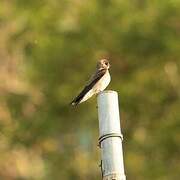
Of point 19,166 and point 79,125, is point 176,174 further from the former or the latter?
point 19,166

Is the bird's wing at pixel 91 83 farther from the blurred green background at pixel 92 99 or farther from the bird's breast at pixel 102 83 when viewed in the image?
the blurred green background at pixel 92 99

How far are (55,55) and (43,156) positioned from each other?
239 centimetres

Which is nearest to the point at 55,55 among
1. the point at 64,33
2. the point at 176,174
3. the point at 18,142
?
the point at 64,33

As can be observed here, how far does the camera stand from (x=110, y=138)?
6.20 metres

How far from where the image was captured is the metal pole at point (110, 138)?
240 inches

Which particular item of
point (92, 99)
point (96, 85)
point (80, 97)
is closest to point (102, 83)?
point (96, 85)

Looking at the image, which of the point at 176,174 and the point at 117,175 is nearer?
the point at 117,175

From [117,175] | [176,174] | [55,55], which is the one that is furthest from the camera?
[55,55]

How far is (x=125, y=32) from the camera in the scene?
19.3 m

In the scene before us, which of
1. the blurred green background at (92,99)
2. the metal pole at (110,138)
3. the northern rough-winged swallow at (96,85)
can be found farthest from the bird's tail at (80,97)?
the blurred green background at (92,99)

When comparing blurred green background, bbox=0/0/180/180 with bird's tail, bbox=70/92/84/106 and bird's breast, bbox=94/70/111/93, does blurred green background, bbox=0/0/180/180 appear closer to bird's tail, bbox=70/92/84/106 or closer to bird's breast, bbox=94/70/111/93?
bird's breast, bbox=94/70/111/93

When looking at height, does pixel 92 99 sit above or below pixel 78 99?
above

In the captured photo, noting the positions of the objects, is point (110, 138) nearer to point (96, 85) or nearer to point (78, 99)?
point (78, 99)

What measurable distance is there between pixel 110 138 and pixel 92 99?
496 inches
